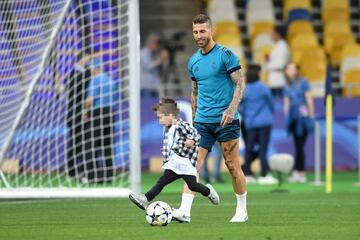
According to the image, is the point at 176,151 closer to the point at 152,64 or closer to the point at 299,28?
the point at 152,64

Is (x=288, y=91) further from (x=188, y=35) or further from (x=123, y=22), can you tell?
(x=188, y=35)

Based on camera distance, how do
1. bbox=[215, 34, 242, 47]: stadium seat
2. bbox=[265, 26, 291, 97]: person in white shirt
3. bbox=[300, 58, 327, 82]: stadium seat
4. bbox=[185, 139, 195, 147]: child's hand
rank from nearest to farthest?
bbox=[185, 139, 195, 147]: child's hand → bbox=[265, 26, 291, 97]: person in white shirt → bbox=[300, 58, 327, 82]: stadium seat → bbox=[215, 34, 242, 47]: stadium seat

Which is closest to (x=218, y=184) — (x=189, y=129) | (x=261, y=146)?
(x=261, y=146)

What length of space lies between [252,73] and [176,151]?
9.29 metres

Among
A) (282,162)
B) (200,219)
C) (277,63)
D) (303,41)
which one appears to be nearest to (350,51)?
(303,41)

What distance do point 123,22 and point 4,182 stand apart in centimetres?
359

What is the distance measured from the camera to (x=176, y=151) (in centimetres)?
1268

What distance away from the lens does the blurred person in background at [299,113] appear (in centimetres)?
2241

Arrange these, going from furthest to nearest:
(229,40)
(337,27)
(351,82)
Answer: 1. (337,27)
2. (229,40)
3. (351,82)

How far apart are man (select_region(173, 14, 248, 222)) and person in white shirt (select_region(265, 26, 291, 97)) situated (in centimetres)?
1386

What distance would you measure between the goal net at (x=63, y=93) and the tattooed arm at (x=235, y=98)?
16.4 ft

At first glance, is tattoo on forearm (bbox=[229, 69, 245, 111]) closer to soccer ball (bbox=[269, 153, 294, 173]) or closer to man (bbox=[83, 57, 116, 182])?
man (bbox=[83, 57, 116, 182])

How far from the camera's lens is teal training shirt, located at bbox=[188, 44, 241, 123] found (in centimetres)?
1248

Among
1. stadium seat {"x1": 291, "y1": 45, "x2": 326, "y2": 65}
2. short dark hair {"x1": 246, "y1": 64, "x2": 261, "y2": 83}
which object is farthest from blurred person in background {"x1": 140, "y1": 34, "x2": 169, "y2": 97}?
short dark hair {"x1": 246, "y1": 64, "x2": 261, "y2": 83}
